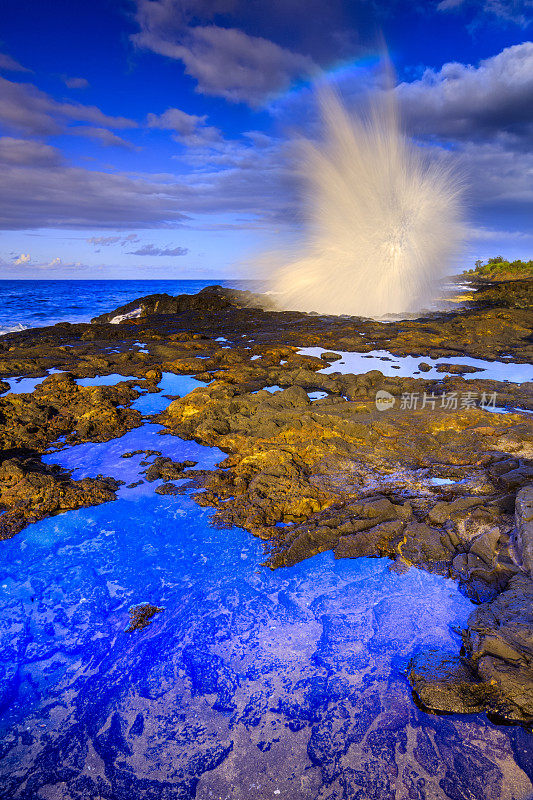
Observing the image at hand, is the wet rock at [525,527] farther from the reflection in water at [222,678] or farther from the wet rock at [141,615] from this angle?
the wet rock at [141,615]

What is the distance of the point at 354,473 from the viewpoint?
210 inches

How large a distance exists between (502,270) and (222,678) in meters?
61.6

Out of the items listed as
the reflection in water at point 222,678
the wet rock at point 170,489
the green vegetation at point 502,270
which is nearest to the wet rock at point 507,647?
the reflection in water at point 222,678

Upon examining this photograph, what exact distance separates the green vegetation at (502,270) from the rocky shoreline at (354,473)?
45489 millimetres

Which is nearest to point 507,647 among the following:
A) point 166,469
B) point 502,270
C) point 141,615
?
point 141,615

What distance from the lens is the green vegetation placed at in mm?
47450

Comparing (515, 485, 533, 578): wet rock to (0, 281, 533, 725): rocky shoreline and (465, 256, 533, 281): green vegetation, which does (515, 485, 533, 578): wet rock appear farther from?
(465, 256, 533, 281): green vegetation

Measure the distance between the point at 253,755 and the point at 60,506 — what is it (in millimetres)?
3550

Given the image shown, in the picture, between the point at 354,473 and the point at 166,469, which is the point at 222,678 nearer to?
the point at 354,473

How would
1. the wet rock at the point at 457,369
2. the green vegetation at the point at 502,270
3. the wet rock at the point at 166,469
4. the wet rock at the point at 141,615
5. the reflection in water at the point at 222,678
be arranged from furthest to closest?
1. the green vegetation at the point at 502,270
2. the wet rock at the point at 457,369
3. the wet rock at the point at 166,469
4. the wet rock at the point at 141,615
5. the reflection in water at the point at 222,678

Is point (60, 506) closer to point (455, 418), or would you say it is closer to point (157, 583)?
point (157, 583)

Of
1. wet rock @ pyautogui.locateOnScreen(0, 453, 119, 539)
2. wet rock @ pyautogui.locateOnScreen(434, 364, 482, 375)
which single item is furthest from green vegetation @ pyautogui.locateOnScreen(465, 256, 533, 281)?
wet rock @ pyautogui.locateOnScreen(0, 453, 119, 539)

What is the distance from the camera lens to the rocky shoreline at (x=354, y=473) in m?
2.95

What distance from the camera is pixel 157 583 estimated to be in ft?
12.4
